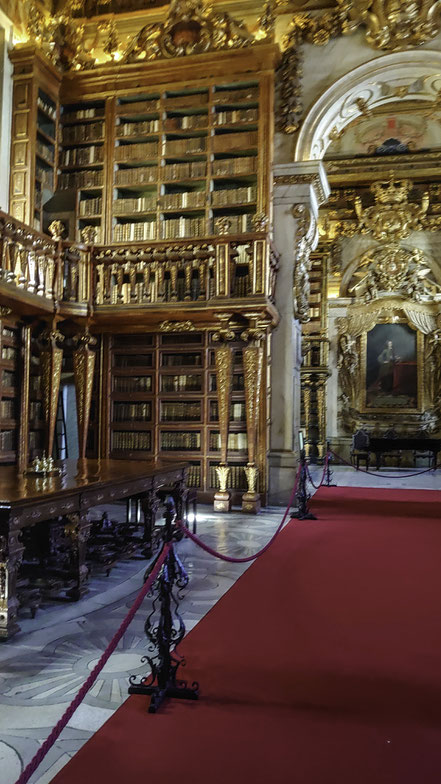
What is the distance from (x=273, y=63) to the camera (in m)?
7.95

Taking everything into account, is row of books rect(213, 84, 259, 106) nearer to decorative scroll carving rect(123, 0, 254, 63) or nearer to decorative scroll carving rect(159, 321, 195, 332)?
decorative scroll carving rect(123, 0, 254, 63)

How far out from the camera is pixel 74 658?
2.84 m

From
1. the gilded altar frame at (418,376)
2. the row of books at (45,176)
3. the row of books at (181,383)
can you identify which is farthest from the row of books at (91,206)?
the gilded altar frame at (418,376)

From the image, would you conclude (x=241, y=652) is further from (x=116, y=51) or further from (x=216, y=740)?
(x=116, y=51)

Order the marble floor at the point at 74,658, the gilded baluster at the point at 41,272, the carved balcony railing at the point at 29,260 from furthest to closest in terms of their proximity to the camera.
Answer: the gilded baluster at the point at 41,272 < the carved balcony railing at the point at 29,260 < the marble floor at the point at 74,658

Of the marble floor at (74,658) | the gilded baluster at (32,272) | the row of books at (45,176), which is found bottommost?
the marble floor at (74,658)

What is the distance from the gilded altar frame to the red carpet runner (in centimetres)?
1013

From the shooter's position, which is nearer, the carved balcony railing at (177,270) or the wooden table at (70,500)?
the wooden table at (70,500)

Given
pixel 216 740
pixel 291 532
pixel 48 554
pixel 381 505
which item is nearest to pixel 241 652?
pixel 216 740

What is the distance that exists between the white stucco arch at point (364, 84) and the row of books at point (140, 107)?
6.66ft

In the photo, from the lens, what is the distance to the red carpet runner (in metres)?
1.87

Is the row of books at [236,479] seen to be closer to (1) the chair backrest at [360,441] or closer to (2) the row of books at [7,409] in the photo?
(2) the row of books at [7,409]

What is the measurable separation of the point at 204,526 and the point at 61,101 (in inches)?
247

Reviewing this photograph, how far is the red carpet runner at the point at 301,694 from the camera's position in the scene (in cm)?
187
